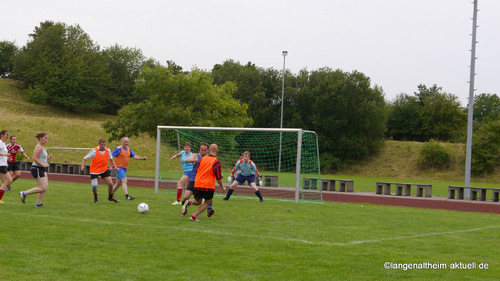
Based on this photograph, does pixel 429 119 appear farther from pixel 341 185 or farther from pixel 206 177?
pixel 206 177

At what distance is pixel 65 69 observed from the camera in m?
65.4

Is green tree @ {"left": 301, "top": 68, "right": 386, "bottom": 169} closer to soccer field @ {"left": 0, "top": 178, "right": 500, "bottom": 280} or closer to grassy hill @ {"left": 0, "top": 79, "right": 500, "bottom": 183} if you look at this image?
grassy hill @ {"left": 0, "top": 79, "right": 500, "bottom": 183}

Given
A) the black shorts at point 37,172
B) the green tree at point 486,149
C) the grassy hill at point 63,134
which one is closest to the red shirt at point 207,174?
the black shorts at point 37,172

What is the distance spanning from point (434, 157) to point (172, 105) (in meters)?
30.8

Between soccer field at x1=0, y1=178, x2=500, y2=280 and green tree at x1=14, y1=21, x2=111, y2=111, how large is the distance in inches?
2094

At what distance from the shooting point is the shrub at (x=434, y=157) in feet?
167

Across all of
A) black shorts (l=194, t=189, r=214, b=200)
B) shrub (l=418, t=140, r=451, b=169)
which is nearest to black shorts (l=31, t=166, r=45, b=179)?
black shorts (l=194, t=189, r=214, b=200)

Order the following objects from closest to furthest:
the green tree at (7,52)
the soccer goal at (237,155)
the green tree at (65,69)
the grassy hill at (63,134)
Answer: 1. the soccer goal at (237,155)
2. the grassy hill at (63,134)
3. the green tree at (65,69)
4. the green tree at (7,52)

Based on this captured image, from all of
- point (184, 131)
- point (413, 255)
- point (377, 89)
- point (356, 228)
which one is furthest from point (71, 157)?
point (377, 89)

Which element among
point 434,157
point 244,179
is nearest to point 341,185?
point 244,179

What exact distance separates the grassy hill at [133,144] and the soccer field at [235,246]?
26.8 meters

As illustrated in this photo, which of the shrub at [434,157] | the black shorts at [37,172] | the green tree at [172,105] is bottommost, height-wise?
the black shorts at [37,172]

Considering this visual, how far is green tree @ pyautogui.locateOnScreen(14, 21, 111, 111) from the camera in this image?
210ft

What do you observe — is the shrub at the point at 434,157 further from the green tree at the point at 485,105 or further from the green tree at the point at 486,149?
the green tree at the point at 485,105
